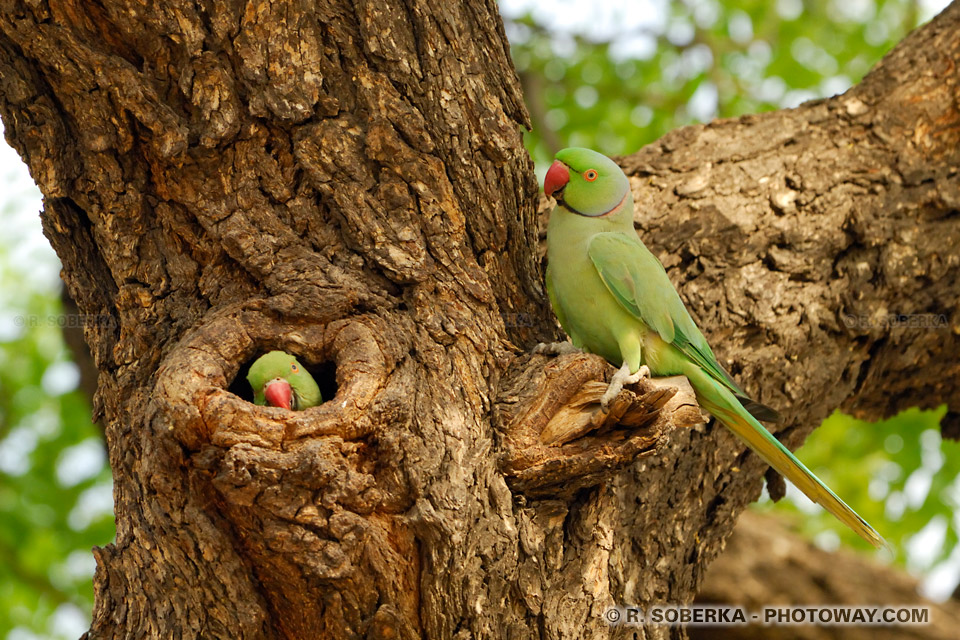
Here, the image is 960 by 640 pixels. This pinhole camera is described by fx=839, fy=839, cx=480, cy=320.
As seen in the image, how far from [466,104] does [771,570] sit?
14.5 feet

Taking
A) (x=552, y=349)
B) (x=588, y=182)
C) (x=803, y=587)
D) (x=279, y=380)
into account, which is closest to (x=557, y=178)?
(x=588, y=182)

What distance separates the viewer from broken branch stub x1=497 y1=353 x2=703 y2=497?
272 centimetres

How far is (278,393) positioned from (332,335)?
0.26 metres

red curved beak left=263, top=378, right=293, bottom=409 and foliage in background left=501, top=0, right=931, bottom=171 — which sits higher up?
foliage in background left=501, top=0, right=931, bottom=171

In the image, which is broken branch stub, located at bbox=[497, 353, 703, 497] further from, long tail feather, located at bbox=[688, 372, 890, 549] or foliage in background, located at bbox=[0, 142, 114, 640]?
foliage in background, located at bbox=[0, 142, 114, 640]

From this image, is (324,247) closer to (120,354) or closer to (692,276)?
(120,354)

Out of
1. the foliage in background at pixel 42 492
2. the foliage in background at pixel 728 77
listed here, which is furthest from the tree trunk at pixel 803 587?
the foliage in background at pixel 42 492

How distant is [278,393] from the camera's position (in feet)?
9.12

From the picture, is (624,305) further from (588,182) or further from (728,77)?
(728,77)

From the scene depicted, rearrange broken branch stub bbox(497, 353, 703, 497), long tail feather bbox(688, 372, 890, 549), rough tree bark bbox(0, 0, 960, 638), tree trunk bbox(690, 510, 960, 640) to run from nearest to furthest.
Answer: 1. rough tree bark bbox(0, 0, 960, 638)
2. broken branch stub bbox(497, 353, 703, 497)
3. long tail feather bbox(688, 372, 890, 549)
4. tree trunk bbox(690, 510, 960, 640)

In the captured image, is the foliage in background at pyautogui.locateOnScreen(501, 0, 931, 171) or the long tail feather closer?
the long tail feather

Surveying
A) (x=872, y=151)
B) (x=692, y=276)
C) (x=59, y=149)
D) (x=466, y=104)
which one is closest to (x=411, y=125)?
(x=466, y=104)

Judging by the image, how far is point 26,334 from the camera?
766cm

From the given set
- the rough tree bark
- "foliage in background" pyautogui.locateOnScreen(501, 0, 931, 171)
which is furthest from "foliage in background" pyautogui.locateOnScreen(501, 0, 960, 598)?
the rough tree bark
